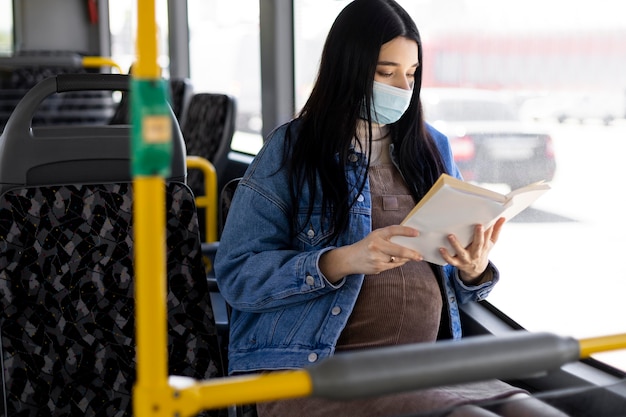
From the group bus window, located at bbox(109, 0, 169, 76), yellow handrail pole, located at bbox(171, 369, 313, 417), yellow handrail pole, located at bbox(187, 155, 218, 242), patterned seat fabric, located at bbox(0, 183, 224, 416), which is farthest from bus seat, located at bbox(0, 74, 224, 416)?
bus window, located at bbox(109, 0, 169, 76)

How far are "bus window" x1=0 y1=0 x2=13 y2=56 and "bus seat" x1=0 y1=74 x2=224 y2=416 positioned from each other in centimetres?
832

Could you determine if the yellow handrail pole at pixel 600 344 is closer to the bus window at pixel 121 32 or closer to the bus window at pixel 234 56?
the bus window at pixel 234 56

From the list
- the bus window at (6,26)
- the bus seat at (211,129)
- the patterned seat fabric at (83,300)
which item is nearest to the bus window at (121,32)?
the bus window at (6,26)

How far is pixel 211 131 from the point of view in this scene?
371 centimetres

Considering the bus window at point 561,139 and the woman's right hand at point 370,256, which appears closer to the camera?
the woman's right hand at point 370,256

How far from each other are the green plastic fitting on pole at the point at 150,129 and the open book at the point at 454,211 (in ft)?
1.96

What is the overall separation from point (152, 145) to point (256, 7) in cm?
341

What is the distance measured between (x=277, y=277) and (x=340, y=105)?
0.37m

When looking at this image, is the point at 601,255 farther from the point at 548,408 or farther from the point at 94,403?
the point at 94,403

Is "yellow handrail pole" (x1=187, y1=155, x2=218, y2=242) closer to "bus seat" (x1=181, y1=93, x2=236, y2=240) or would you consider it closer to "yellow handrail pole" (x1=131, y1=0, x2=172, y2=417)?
"bus seat" (x1=181, y1=93, x2=236, y2=240)

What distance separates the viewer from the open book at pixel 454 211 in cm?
131

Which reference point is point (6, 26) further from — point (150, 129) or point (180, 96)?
point (150, 129)

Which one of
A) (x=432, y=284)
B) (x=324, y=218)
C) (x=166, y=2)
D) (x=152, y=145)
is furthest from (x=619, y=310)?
(x=166, y=2)

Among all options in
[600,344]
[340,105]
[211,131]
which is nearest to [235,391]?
[600,344]
